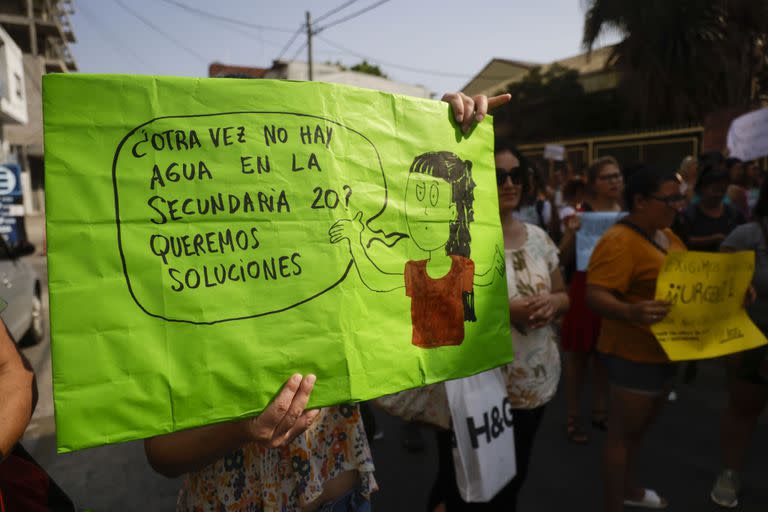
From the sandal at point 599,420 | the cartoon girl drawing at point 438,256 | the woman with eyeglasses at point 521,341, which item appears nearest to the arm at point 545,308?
the woman with eyeglasses at point 521,341

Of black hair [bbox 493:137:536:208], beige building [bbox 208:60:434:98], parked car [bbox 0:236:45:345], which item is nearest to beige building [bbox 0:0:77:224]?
beige building [bbox 208:60:434:98]

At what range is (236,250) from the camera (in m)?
1.07

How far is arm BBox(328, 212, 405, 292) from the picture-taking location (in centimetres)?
116

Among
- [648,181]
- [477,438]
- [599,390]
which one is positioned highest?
[648,181]

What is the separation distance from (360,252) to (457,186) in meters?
0.35

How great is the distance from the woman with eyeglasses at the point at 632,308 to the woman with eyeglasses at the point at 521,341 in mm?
246

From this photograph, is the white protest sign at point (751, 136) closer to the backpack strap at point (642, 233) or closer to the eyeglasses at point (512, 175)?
the backpack strap at point (642, 233)

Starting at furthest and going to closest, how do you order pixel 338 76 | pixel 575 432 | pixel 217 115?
pixel 338 76
pixel 575 432
pixel 217 115

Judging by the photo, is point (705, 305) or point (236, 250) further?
point (705, 305)

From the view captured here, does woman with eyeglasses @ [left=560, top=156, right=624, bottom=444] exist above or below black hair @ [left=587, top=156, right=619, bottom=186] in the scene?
below

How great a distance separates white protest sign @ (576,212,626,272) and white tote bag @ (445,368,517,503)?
2040 millimetres

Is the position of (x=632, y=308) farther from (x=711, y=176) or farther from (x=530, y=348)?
(x=711, y=176)

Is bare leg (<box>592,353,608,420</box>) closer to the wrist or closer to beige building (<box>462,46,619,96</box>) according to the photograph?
the wrist

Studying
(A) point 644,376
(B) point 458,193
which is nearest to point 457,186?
(B) point 458,193
